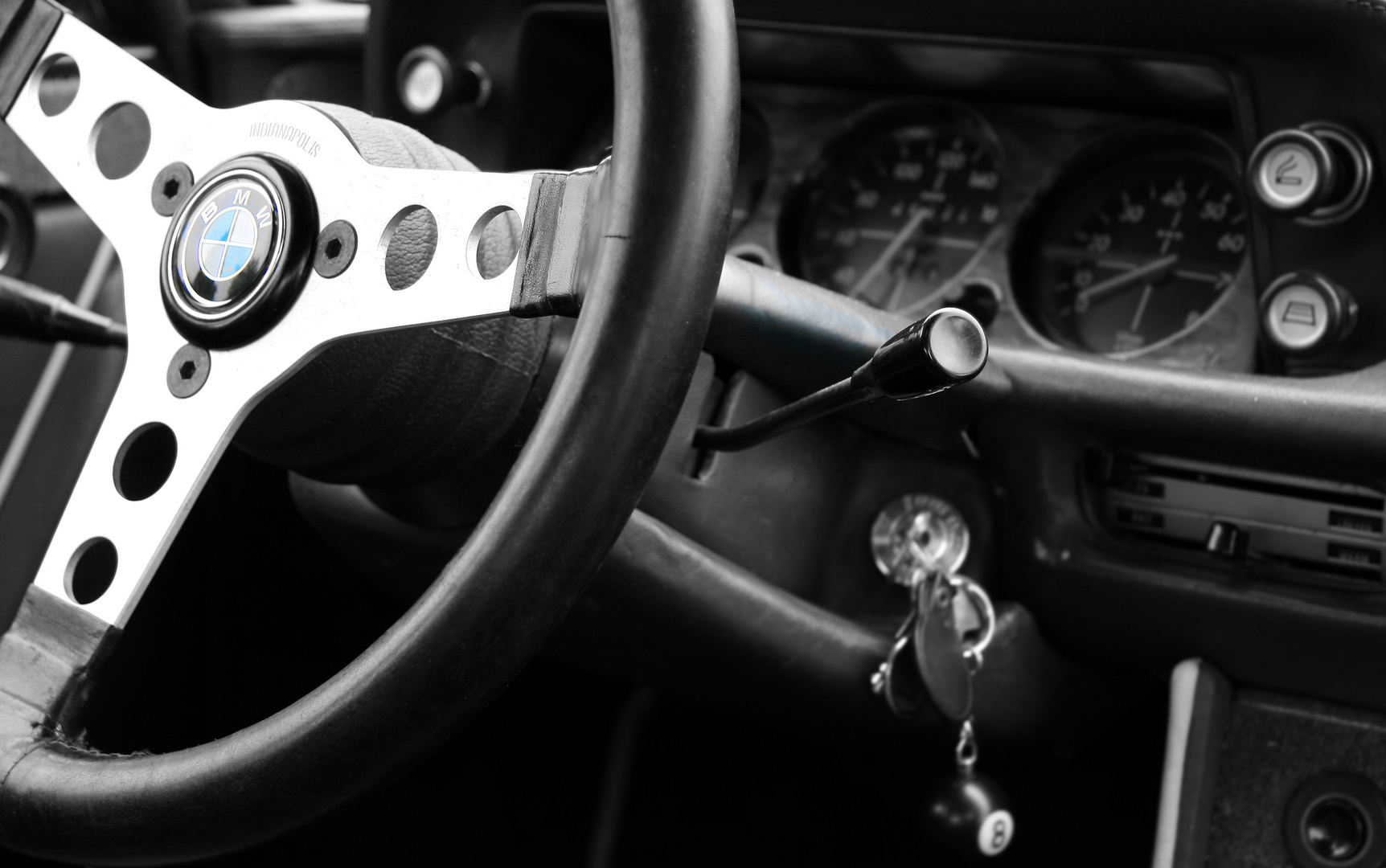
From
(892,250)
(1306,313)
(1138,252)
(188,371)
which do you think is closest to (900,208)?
(892,250)

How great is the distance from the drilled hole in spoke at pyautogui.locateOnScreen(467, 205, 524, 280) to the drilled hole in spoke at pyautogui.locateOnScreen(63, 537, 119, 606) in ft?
0.86

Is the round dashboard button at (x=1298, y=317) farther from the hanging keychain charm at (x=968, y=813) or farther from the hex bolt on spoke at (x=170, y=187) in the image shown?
the hex bolt on spoke at (x=170, y=187)

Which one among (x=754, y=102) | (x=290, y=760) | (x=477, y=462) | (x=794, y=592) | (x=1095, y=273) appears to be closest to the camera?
(x=290, y=760)

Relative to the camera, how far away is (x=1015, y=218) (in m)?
1.39

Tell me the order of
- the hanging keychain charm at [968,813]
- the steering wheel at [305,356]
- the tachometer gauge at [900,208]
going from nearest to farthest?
the steering wheel at [305,356] < the hanging keychain charm at [968,813] < the tachometer gauge at [900,208]

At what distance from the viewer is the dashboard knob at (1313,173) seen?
3.58 feet

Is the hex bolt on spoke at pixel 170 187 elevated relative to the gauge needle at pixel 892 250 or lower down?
lower down

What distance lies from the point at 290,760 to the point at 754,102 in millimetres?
1026

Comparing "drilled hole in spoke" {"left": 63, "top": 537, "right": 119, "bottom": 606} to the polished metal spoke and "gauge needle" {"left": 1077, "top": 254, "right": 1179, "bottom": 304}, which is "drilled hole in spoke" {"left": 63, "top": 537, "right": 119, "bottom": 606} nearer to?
the polished metal spoke

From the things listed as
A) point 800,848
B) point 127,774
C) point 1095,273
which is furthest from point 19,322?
point 800,848

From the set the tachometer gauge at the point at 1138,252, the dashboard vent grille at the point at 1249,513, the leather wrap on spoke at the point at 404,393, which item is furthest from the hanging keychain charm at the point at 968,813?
the leather wrap on spoke at the point at 404,393

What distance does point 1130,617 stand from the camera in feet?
4.10

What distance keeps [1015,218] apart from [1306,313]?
0.32 metres

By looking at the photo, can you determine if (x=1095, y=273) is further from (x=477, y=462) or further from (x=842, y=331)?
(x=477, y=462)
